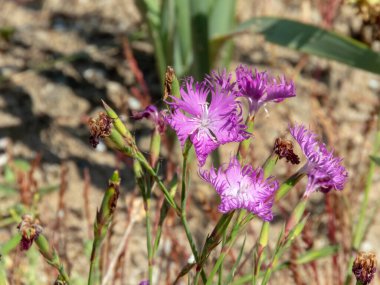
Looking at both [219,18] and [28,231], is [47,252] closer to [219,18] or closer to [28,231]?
[28,231]

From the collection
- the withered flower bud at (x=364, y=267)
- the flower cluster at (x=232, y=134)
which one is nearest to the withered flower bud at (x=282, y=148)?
the flower cluster at (x=232, y=134)

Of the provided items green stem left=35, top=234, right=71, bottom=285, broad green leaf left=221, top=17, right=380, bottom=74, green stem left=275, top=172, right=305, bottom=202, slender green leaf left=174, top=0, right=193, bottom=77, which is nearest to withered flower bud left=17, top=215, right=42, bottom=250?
green stem left=35, top=234, right=71, bottom=285

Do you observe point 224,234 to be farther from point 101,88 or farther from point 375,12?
point 101,88

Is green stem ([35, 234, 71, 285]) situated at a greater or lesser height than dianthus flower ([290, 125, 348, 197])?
lesser

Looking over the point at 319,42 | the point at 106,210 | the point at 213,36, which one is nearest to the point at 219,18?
the point at 213,36

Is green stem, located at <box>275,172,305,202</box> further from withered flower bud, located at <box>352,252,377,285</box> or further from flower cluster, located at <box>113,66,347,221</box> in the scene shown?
withered flower bud, located at <box>352,252,377,285</box>

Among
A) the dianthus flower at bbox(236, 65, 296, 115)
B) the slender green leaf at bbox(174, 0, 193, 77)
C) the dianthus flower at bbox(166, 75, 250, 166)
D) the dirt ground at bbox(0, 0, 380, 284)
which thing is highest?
the dianthus flower at bbox(236, 65, 296, 115)
